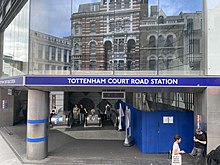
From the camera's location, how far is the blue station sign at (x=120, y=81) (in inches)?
301

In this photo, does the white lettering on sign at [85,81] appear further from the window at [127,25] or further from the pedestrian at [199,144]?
the pedestrian at [199,144]

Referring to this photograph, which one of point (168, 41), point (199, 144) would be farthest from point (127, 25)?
point (199, 144)

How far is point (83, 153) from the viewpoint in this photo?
951 cm

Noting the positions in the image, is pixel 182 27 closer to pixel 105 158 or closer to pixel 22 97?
pixel 105 158

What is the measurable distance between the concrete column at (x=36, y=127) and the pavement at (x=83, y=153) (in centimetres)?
36

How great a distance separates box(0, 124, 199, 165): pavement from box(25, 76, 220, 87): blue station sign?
306 cm

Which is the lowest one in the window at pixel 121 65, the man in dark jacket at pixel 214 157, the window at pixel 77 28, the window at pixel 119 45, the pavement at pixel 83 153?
the pavement at pixel 83 153

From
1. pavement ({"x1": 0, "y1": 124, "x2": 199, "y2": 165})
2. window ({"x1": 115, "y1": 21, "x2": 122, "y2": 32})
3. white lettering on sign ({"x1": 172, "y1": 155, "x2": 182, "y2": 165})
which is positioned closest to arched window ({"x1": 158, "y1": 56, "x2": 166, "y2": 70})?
window ({"x1": 115, "y1": 21, "x2": 122, "y2": 32})

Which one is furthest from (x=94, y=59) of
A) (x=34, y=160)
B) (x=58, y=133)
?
(x=58, y=133)

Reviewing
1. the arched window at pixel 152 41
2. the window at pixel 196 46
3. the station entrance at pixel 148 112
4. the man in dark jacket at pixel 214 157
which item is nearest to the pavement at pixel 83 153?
the station entrance at pixel 148 112

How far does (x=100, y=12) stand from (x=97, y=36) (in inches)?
38.1

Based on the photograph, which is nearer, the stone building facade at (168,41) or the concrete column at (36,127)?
the stone building facade at (168,41)

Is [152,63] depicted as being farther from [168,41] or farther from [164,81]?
[168,41]

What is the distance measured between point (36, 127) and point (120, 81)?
381cm
